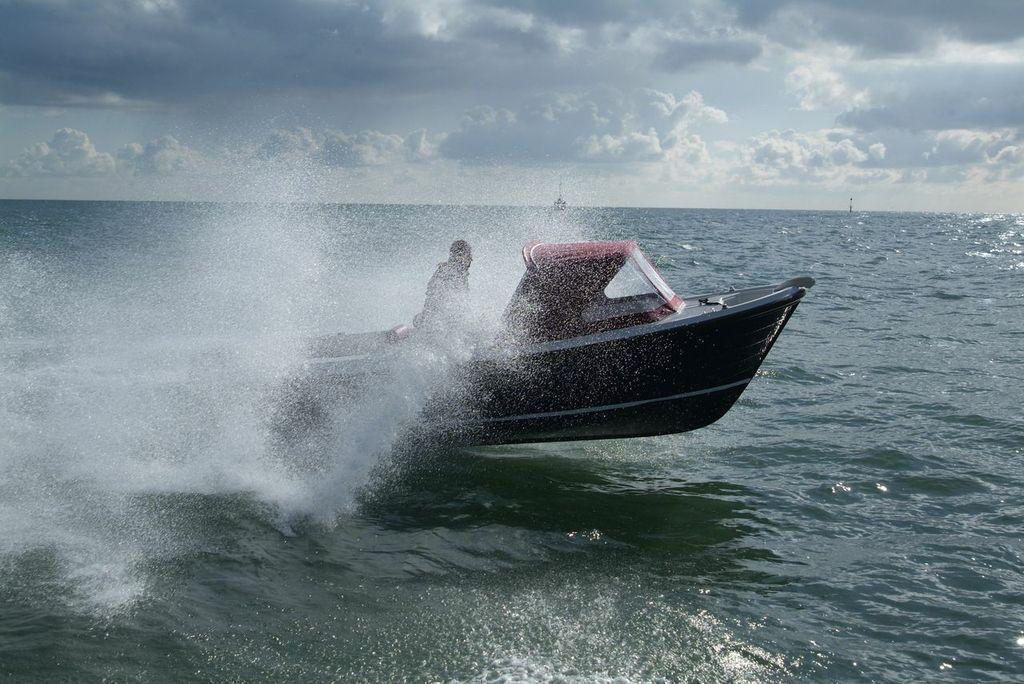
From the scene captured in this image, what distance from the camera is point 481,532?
8.05 metres

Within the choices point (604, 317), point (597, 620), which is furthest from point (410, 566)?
point (604, 317)

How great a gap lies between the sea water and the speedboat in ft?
1.53

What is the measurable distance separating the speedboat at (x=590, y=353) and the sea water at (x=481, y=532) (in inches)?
18.4

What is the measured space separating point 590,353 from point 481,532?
2.31 m

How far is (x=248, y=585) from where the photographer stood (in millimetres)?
6820

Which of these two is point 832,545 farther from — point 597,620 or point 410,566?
point 410,566

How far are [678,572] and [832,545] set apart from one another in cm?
163

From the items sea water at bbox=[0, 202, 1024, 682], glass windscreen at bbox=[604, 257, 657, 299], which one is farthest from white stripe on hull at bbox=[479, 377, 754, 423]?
glass windscreen at bbox=[604, 257, 657, 299]

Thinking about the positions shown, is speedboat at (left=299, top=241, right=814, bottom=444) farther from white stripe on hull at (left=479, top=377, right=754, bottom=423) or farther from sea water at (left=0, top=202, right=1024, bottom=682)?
sea water at (left=0, top=202, right=1024, bottom=682)

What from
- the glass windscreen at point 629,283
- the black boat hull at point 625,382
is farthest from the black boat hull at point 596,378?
the glass windscreen at point 629,283

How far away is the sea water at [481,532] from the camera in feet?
19.3

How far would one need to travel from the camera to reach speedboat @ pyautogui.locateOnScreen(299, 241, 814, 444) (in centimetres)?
913

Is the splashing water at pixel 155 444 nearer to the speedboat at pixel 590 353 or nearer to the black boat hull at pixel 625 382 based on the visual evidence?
the speedboat at pixel 590 353

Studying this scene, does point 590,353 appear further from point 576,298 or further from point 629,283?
point 629,283
